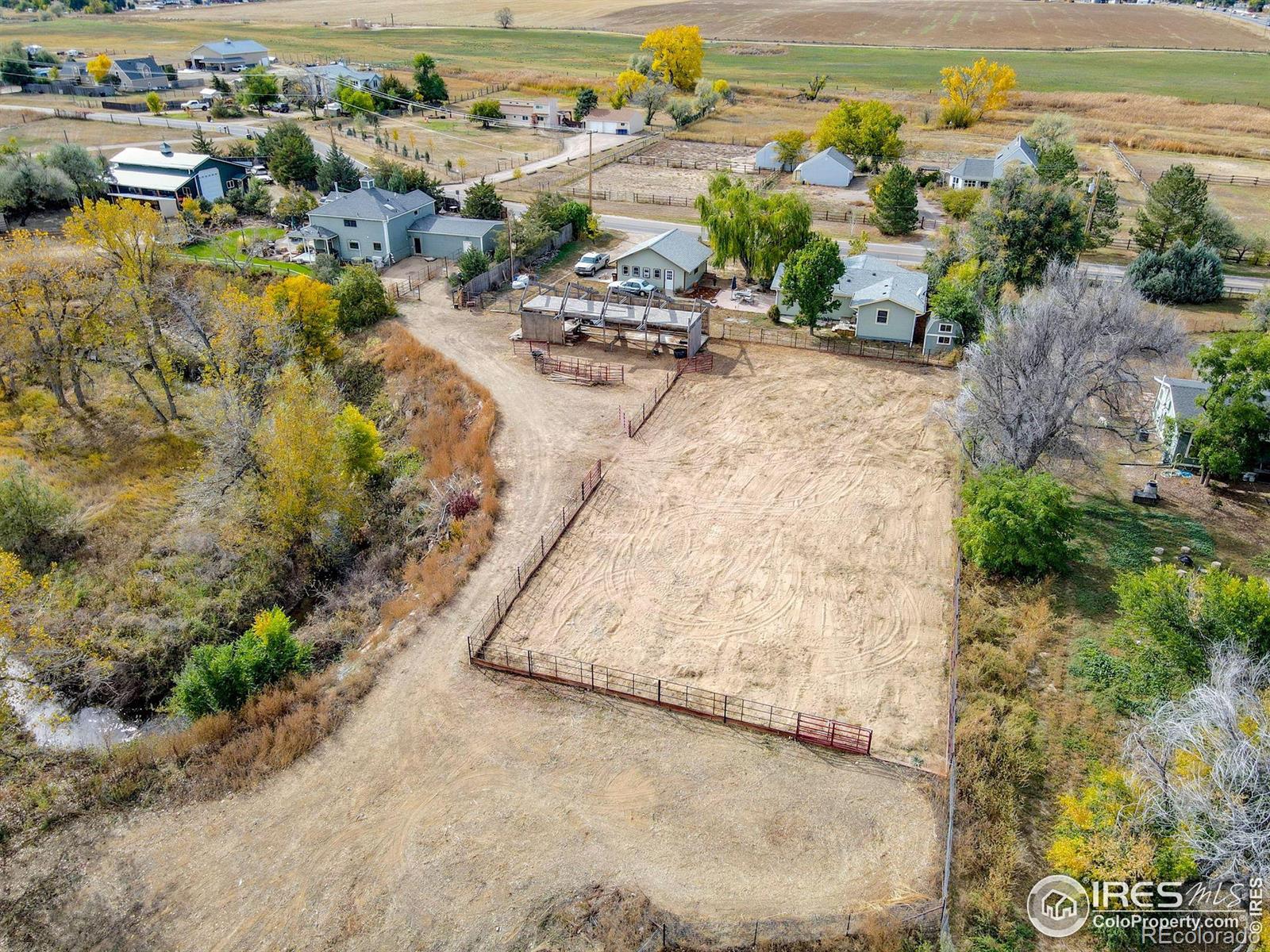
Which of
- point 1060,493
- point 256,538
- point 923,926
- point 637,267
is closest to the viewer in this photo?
point 923,926

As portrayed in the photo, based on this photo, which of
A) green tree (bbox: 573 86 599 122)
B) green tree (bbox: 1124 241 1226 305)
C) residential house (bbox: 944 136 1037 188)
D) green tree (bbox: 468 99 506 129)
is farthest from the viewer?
green tree (bbox: 573 86 599 122)

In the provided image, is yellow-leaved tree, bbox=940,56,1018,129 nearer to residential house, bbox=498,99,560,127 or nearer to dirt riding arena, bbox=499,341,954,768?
residential house, bbox=498,99,560,127

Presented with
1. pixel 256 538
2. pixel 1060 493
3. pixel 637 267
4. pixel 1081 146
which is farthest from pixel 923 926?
pixel 1081 146

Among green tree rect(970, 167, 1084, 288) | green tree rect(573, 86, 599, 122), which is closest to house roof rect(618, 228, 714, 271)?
green tree rect(970, 167, 1084, 288)

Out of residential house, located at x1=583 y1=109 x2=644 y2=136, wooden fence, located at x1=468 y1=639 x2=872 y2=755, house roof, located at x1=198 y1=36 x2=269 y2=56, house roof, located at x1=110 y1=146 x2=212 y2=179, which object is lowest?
wooden fence, located at x1=468 y1=639 x2=872 y2=755

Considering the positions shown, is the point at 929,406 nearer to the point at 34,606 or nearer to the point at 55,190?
the point at 34,606

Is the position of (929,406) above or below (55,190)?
below

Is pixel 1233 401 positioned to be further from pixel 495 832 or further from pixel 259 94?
pixel 259 94
